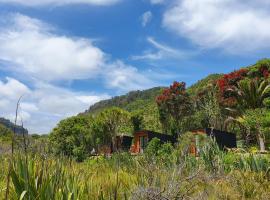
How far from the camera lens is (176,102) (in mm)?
51938

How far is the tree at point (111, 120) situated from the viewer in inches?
1792

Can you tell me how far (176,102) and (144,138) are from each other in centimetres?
1145

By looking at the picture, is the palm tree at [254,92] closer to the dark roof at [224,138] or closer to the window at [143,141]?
the dark roof at [224,138]

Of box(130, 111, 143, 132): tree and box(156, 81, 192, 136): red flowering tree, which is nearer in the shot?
box(156, 81, 192, 136): red flowering tree

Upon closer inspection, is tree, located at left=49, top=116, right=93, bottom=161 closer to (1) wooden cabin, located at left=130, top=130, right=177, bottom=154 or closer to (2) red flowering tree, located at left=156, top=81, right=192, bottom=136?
(1) wooden cabin, located at left=130, top=130, right=177, bottom=154

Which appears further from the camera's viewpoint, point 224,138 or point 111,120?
point 111,120

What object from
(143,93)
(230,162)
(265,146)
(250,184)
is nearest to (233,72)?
(265,146)

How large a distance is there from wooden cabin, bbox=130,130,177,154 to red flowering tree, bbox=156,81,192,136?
9.11 meters

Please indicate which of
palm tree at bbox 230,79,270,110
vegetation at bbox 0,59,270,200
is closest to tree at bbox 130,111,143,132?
vegetation at bbox 0,59,270,200

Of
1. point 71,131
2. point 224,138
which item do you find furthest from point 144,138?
point 71,131

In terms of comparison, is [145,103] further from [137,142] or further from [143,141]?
[143,141]

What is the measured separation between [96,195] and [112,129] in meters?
41.6

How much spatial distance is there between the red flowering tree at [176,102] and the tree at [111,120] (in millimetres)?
5859

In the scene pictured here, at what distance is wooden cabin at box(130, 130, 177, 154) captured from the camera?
4131 cm
